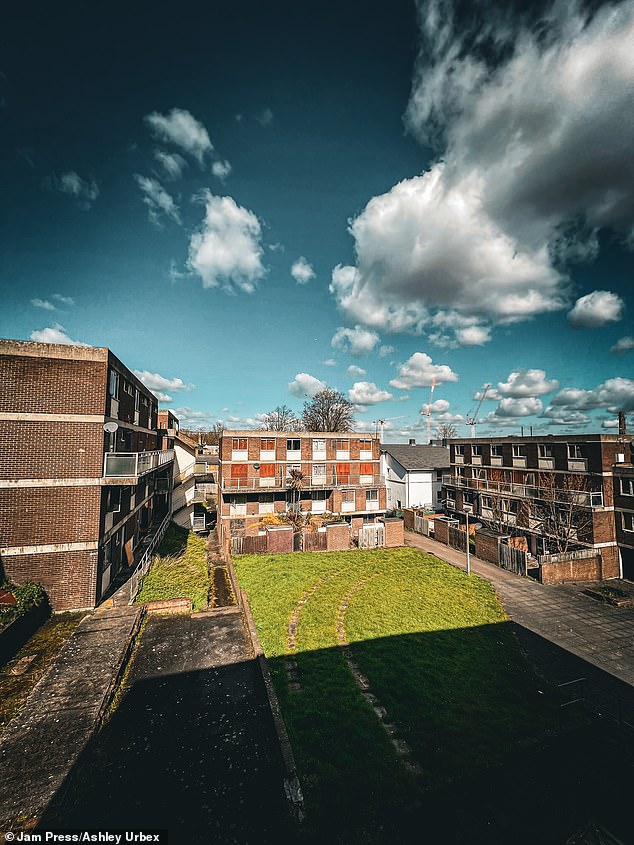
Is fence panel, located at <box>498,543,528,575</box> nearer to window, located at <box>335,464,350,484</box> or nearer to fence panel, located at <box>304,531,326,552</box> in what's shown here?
fence panel, located at <box>304,531,326,552</box>

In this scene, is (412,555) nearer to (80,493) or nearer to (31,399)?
(80,493)

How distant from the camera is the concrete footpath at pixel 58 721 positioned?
714 centimetres

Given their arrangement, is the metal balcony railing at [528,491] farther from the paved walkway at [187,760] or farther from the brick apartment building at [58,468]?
the brick apartment building at [58,468]

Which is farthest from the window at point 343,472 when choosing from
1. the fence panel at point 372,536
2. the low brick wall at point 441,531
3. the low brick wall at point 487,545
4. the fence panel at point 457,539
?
the low brick wall at point 487,545

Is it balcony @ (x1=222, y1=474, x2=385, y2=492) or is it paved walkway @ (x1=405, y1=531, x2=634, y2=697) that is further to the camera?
balcony @ (x1=222, y1=474, x2=385, y2=492)

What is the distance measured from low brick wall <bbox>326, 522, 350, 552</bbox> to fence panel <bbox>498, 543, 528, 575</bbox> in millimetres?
10522

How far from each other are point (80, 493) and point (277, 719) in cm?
1142

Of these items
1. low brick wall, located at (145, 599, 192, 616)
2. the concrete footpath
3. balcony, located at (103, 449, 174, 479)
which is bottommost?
the concrete footpath

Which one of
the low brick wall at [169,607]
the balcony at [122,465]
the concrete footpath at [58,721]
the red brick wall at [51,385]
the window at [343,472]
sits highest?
the red brick wall at [51,385]

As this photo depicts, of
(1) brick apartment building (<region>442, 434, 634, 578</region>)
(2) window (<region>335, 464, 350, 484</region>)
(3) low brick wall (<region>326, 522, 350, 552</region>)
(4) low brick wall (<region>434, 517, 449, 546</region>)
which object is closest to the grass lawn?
(3) low brick wall (<region>326, 522, 350, 552</region>)

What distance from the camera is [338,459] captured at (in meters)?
33.3

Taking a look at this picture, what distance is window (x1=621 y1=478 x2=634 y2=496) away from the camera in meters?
23.9

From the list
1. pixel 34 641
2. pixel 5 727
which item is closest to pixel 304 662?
pixel 5 727

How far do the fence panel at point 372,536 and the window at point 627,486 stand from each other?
642 inches
